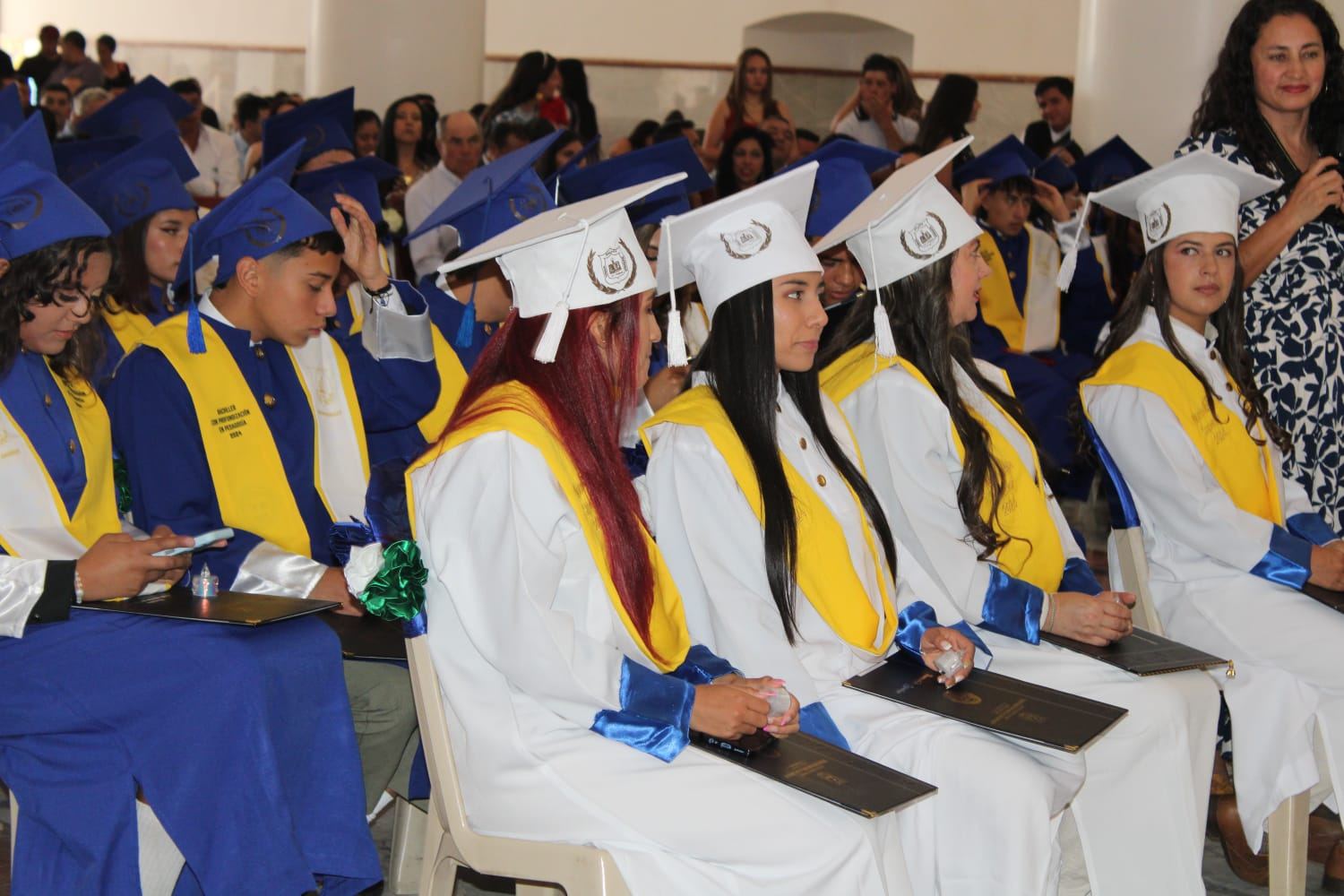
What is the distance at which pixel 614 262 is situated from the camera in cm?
274

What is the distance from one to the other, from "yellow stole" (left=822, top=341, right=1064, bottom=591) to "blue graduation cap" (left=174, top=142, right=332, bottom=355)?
1.34 metres

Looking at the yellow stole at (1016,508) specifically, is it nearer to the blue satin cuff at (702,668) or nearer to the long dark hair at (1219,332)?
the long dark hair at (1219,332)

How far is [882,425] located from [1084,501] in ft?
14.5

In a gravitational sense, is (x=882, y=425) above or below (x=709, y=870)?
above

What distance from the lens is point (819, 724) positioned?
112 inches

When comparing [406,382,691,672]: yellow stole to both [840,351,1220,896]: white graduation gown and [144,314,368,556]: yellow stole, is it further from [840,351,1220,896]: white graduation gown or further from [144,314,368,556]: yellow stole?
[144,314,368,556]: yellow stole

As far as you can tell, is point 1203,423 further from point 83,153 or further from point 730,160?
point 730,160

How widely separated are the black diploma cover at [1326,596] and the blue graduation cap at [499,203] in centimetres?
231

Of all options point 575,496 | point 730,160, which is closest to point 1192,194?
point 575,496

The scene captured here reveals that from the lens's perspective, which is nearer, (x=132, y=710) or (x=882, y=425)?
(x=132, y=710)

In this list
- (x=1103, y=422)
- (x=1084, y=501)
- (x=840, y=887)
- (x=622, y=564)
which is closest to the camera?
(x=840, y=887)

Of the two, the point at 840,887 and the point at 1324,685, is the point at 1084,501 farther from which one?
the point at 840,887

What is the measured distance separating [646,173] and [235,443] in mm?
1588

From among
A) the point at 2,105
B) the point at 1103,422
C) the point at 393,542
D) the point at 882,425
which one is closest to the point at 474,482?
the point at 393,542
